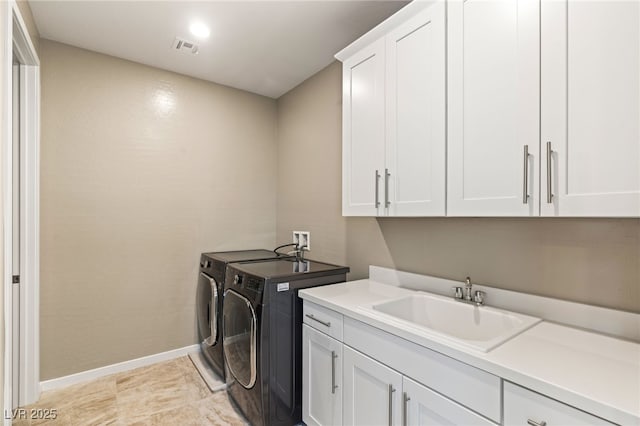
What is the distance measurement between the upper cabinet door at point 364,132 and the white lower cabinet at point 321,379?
2.46 feet

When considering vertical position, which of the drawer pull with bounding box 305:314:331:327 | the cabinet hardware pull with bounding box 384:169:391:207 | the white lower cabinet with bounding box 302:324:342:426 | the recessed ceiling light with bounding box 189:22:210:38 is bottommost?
the white lower cabinet with bounding box 302:324:342:426

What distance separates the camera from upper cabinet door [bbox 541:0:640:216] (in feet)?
3.01

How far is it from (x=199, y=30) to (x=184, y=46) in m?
0.27

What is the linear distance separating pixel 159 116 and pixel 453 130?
2405 millimetres

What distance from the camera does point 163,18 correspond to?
6.58ft

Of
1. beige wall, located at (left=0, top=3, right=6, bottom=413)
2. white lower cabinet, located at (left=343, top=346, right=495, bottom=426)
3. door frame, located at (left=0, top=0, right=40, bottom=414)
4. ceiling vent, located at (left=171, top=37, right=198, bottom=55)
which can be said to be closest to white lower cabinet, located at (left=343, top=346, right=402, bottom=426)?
white lower cabinet, located at (left=343, top=346, right=495, bottom=426)

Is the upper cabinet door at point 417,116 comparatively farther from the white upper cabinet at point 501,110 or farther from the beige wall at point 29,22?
the beige wall at point 29,22

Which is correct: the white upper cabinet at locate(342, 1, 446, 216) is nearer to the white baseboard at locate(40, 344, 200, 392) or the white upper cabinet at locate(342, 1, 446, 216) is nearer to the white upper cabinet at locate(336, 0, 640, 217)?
the white upper cabinet at locate(336, 0, 640, 217)

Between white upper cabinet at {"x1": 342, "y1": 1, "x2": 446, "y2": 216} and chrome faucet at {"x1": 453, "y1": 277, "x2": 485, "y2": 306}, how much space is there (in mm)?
434

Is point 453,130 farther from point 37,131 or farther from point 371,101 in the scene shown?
point 37,131

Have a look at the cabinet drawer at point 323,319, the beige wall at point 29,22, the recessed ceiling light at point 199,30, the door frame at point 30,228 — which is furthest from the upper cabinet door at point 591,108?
the door frame at point 30,228

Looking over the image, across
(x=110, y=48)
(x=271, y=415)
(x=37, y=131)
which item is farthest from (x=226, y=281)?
(x=110, y=48)

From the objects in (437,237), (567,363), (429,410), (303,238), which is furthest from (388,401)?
(303,238)

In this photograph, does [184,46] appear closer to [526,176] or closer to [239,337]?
[239,337]
